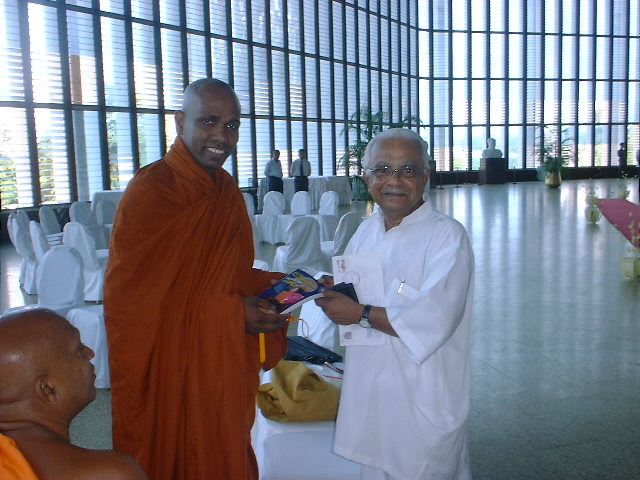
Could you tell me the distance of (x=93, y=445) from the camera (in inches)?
128

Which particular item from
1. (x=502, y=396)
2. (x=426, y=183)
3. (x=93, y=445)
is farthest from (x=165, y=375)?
(x=502, y=396)

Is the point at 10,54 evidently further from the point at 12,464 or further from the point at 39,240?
the point at 12,464

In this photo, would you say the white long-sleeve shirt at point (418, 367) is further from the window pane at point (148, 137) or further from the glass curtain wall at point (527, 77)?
the glass curtain wall at point (527, 77)

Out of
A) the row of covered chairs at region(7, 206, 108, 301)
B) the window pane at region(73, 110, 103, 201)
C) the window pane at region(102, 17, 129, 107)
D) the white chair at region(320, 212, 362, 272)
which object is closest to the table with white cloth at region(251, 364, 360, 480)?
the row of covered chairs at region(7, 206, 108, 301)

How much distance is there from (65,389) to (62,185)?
12004 mm

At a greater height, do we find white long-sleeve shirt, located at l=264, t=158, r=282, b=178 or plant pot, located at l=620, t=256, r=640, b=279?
white long-sleeve shirt, located at l=264, t=158, r=282, b=178

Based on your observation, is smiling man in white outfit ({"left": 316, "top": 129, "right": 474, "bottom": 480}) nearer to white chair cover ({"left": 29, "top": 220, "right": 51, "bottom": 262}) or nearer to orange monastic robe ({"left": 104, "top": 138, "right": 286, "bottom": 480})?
orange monastic robe ({"left": 104, "top": 138, "right": 286, "bottom": 480})

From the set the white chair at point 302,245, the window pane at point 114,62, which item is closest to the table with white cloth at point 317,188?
the window pane at point 114,62

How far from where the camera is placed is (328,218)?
871 centimetres

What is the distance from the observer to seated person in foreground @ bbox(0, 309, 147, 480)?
943mm

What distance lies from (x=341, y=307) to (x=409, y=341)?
0.22 m

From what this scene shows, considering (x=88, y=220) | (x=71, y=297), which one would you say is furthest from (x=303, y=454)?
(x=88, y=220)

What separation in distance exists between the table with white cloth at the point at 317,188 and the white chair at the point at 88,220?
6.40 m

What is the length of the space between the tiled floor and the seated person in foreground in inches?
90.0
